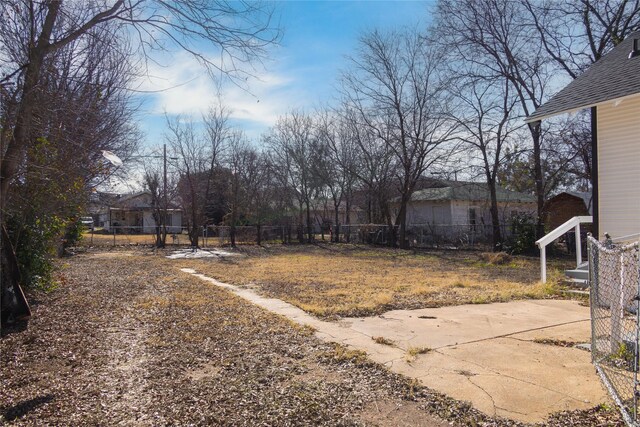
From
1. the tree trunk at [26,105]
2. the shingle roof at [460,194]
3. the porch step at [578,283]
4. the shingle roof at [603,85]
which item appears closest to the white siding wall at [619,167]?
the shingle roof at [603,85]

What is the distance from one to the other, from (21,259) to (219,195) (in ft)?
92.0

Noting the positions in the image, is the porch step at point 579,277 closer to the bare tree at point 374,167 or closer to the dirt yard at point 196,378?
the dirt yard at point 196,378

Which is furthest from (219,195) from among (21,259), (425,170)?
(21,259)

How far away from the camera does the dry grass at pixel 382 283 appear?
869 cm

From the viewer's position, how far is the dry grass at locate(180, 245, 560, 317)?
8.69m

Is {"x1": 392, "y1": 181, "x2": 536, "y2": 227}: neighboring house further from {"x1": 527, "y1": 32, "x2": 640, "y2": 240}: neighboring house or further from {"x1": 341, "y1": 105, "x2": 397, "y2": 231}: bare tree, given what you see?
{"x1": 527, "y1": 32, "x2": 640, "y2": 240}: neighboring house

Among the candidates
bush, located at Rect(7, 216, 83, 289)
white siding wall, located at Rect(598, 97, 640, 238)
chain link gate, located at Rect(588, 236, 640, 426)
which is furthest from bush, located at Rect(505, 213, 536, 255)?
bush, located at Rect(7, 216, 83, 289)

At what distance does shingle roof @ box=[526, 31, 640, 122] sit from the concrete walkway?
13.6 ft

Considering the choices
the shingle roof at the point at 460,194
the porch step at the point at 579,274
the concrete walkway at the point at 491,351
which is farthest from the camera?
the shingle roof at the point at 460,194

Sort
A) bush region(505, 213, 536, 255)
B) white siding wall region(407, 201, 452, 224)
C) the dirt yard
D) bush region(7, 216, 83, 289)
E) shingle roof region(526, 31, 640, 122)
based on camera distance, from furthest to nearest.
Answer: white siding wall region(407, 201, 452, 224), bush region(505, 213, 536, 255), shingle roof region(526, 31, 640, 122), bush region(7, 216, 83, 289), the dirt yard

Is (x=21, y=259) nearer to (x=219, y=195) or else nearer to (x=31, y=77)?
(x=31, y=77)

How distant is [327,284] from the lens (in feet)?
37.6

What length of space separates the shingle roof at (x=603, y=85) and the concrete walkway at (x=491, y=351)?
4.15m

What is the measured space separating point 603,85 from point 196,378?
9.98m
